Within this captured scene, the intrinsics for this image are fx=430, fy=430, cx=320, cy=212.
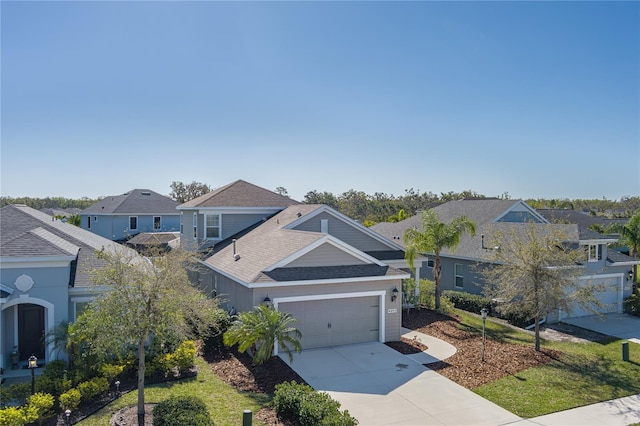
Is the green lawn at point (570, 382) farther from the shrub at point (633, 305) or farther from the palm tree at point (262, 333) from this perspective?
the shrub at point (633, 305)

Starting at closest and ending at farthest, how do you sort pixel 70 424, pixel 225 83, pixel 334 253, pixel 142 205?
pixel 70 424, pixel 334 253, pixel 225 83, pixel 142 205

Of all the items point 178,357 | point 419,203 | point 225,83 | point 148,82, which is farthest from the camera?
point 419,203

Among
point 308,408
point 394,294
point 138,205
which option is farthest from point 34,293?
point 138,205

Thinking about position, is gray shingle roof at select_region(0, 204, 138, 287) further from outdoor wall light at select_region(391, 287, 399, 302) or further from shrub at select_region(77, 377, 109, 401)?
outdoor wall light at select_region(391, 287, 399, 302)

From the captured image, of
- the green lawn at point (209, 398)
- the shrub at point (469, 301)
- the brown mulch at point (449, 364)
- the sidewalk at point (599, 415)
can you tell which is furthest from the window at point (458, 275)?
the green lawn at point (209, 398)

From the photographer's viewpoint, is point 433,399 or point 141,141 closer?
point 433,399

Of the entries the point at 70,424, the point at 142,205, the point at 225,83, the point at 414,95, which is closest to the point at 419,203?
the point at 142,205

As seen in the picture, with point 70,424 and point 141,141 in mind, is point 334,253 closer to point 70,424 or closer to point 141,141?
point 70,424

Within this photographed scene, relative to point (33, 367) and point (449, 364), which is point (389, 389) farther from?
point (33, 367)
